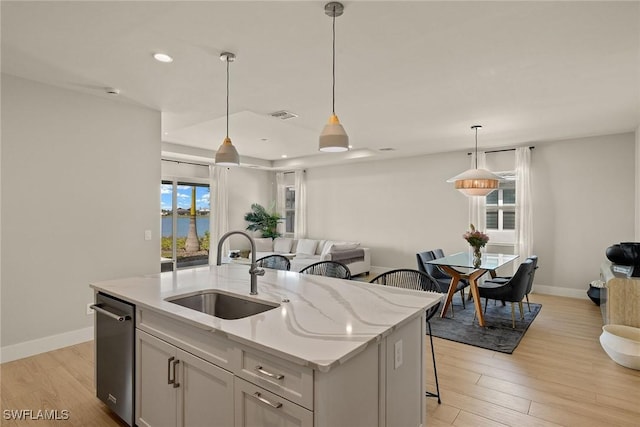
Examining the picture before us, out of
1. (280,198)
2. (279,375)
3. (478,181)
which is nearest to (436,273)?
(478,181)

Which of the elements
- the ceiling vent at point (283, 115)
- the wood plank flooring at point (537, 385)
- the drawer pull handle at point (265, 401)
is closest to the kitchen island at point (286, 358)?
the drawer pull handle at point (265, 401)

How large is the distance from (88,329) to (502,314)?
4979mm

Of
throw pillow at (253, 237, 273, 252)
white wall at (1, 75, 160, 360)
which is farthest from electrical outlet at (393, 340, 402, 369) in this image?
throw pillow at (253, 237, 273, 252)

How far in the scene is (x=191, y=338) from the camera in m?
1.71

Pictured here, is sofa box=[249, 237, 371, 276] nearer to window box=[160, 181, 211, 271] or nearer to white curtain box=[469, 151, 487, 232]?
window box=[160, 181, 211, 271]

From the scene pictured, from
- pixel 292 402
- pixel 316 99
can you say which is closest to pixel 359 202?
pixel 316 99

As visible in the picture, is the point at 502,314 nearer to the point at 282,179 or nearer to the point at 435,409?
the point at 435,409

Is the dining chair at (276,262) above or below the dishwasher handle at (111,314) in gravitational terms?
above

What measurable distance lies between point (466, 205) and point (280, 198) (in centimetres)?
476

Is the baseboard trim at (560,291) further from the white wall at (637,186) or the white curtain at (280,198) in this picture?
the white curtain at (280,198)

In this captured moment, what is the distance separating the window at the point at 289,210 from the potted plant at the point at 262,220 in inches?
22.5

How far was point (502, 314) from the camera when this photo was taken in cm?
466

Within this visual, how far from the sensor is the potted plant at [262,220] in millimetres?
8777

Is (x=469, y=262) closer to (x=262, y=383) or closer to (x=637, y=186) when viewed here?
(x=637, y=186)
